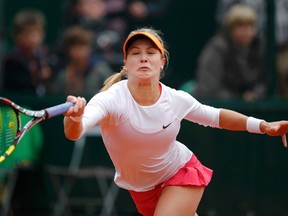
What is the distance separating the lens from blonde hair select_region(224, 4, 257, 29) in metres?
9.76

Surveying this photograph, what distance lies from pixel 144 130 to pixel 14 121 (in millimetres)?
1007

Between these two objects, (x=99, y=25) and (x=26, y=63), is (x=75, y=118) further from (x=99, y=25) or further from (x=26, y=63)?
(x=99, y=25)

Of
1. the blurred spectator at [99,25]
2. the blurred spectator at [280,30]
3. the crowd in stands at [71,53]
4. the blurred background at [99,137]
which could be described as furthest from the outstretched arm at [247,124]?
the blurred spectator at [99,25]

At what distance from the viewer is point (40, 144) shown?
32.8ft

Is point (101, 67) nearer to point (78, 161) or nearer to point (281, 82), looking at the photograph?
point (78, 161)

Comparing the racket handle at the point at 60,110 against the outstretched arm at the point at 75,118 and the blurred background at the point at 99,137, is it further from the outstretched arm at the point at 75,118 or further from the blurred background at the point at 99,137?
the blurred background at the point at 99,137

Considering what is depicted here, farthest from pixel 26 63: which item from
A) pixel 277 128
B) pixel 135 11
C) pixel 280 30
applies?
pixel 277 128

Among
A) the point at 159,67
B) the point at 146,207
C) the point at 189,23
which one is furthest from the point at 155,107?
the point at 189,23

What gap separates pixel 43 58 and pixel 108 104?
4778 mm

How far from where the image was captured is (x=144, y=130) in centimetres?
602

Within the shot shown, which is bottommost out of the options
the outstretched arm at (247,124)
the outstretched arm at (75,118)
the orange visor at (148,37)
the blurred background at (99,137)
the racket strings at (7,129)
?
the blurred background at (99,137)

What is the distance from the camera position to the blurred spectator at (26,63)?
10.0 metres

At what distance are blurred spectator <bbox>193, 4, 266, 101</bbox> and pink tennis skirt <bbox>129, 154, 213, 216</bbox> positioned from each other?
3330 mm

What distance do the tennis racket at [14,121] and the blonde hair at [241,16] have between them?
4699mm
